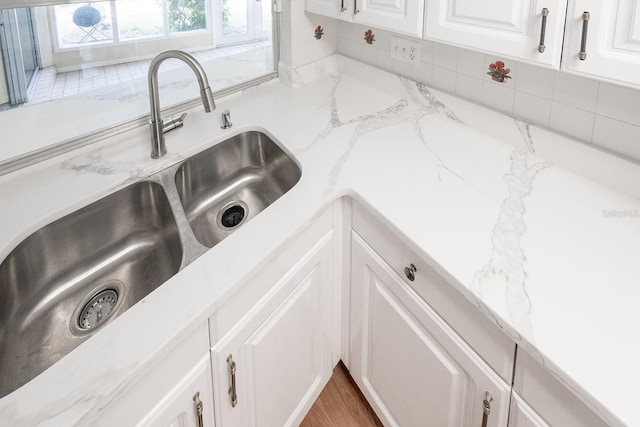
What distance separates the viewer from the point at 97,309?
1.20 metres

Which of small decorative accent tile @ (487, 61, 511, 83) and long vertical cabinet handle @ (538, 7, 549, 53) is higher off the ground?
long vertical cabinet handle @ (538, 7, 549, 53)

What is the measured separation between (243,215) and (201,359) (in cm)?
70

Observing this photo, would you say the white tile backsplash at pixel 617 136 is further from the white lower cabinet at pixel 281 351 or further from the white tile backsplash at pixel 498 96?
the white lower cabinet at pixel 281 351

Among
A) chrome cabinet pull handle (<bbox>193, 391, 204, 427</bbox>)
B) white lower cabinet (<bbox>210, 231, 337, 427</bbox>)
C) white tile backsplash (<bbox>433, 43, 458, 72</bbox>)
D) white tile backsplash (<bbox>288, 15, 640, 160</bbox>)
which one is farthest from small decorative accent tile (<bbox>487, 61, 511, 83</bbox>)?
chrome cabinet pull handle (<bbox>193, 391, 204, 427</bbox>)

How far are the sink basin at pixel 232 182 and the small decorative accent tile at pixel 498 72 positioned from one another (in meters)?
0.68

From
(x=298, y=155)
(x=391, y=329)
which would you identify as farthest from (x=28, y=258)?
(x=391, y=329)

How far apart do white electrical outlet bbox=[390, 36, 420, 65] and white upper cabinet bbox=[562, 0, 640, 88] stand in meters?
0.85

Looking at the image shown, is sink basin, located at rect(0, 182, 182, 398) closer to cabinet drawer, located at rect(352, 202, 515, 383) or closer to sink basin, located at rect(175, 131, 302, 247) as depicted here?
sink basin, located at rect(175, 131, 302, 247)

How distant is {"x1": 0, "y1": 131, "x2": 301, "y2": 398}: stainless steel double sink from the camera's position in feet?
3.60

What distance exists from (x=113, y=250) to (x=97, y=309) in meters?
0.20

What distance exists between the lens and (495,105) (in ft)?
5.04

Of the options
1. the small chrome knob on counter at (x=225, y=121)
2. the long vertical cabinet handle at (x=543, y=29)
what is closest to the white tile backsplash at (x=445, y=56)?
the long vertical cabinet handle at (x=543, y=29)

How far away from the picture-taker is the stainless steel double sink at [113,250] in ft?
3.60

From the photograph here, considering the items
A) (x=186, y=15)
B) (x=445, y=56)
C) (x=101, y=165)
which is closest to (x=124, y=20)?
(x=186, y=15)
